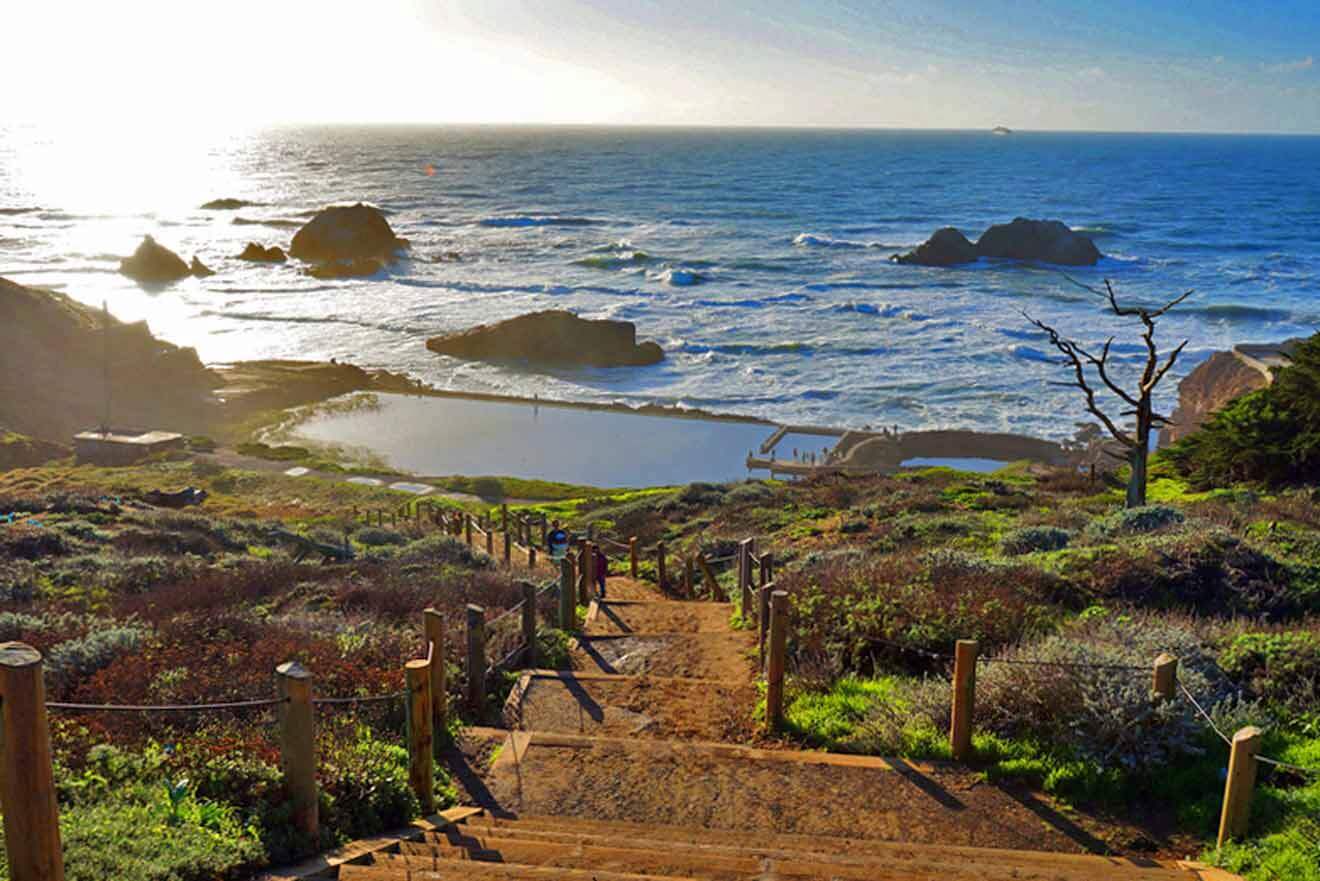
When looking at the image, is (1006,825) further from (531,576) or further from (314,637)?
(531,576)

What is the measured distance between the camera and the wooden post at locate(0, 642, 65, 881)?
4.36m

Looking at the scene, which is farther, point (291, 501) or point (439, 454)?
point (439, 454)

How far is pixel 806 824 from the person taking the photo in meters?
7.12

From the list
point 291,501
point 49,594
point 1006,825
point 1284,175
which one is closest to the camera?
point 1006,825

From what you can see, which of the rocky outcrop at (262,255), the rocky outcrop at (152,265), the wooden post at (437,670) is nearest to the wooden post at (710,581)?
the wooden post at (437,670)

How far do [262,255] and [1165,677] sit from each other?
98.4 meters

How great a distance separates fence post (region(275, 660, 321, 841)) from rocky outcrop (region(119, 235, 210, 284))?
→ 3439 inches

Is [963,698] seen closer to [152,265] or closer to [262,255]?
[152,265]

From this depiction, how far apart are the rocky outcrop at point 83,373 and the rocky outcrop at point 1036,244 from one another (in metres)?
64.0

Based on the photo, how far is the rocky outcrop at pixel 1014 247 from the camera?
294 ft

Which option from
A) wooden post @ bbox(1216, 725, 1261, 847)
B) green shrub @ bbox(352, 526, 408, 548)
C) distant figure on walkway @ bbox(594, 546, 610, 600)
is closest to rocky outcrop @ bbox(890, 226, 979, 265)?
green shrub @ bbox(352, 526, 408, 548)

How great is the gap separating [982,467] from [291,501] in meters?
24.0

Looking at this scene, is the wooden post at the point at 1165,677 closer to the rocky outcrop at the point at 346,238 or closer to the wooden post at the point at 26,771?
the wooden post at the point at 26,771

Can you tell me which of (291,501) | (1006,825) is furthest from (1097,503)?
(291,501)
